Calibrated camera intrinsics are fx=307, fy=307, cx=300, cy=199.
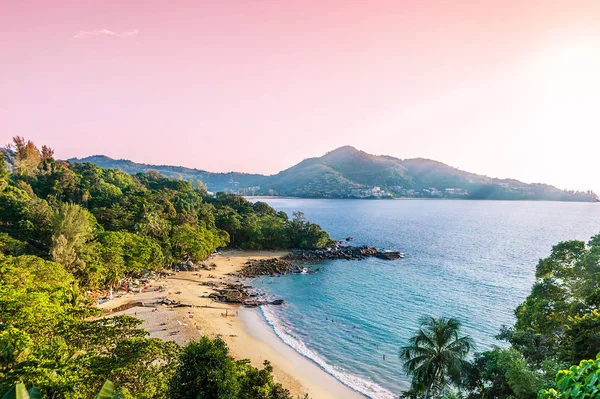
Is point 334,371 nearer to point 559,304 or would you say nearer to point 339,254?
point 559,304

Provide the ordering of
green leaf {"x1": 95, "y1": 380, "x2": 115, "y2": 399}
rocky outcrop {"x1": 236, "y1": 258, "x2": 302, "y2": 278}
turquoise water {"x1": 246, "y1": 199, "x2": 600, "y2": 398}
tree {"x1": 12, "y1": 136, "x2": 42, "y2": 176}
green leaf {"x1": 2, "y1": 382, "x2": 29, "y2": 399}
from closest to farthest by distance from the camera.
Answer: green leaf {"x1": 2, "y1": 382, "x2": 29, "y2": 399} → green leaf {"x1": 95, "y1": 380, "x2": 115, "y2": 399} → turquoise water {"x1": 246, "y1": 199, "x2": 600, "y2": 398} → rocky outcrop {"x1": 236, "y1": 258, "x2": 302, "y2": 278} → tree {"x1": 12, "y1": 136, "x2": 42, "y2": 176}

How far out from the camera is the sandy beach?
25875 mm

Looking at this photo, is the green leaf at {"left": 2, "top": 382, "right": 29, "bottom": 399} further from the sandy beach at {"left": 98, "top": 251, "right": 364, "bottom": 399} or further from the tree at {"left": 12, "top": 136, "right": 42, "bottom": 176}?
the tree at {"left": 12, "top": 136, "right": 42, "bottom": 176}

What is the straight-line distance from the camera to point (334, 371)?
2794cm

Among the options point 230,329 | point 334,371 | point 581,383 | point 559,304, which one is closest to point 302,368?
point 334,371

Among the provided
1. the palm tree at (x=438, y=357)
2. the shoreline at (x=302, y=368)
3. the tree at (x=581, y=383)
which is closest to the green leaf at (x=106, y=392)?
the tree at (x=581, y=383)

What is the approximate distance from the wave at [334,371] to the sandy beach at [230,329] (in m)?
0.53

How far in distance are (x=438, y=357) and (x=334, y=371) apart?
1264cm

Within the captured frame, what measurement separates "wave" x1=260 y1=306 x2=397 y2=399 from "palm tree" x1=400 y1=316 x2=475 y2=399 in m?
7.68

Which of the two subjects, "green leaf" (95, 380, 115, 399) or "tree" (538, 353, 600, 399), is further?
"green leaf" (95, 380, 115, 399)

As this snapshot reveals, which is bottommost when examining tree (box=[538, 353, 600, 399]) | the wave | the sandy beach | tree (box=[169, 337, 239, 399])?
the wave

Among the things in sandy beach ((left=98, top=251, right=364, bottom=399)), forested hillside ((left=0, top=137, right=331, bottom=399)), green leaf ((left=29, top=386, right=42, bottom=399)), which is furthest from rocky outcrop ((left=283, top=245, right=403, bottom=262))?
green leaf ((left=29, top=386, right=42, bottom=399))

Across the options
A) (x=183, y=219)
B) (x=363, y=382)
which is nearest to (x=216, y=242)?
(x=183, y=219)

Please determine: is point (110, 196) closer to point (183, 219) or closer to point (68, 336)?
point (183, 219)
